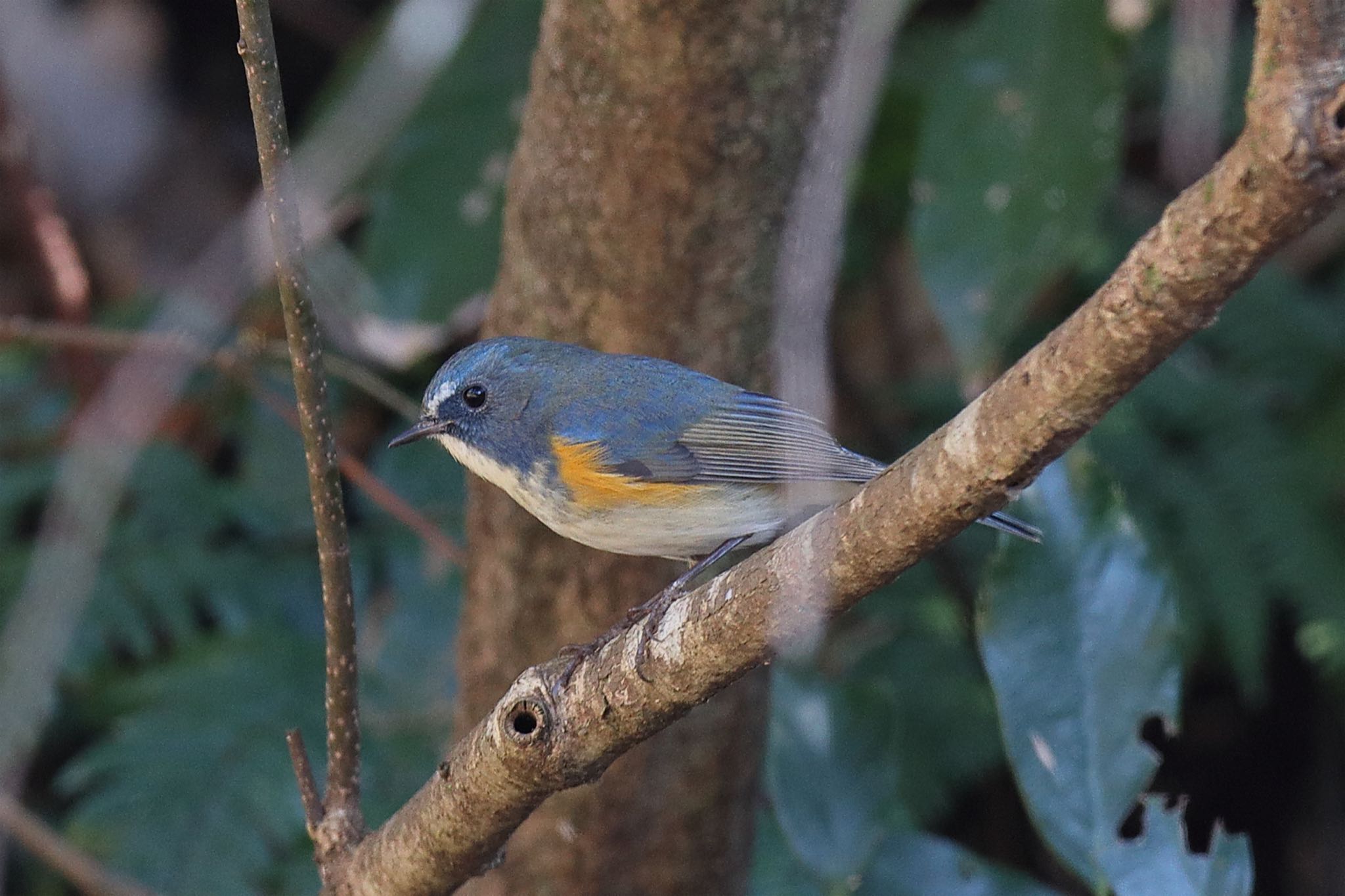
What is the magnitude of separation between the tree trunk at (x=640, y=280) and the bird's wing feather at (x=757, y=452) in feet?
0.49

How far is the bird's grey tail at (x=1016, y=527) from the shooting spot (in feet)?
8.72

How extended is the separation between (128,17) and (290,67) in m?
0.82

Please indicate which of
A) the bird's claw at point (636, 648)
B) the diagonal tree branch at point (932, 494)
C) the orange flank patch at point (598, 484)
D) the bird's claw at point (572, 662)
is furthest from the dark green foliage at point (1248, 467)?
the diagonal tree branch at point (932, 494)

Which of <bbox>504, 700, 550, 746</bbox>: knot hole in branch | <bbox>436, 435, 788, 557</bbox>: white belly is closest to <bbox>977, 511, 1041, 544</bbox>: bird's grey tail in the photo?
A: <bbox>436, 435, 788, 557</bbox>: white belly

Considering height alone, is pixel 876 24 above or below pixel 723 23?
above

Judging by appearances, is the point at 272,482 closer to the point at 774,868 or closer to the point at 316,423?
the point at 774,868

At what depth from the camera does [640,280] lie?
2.77 metres

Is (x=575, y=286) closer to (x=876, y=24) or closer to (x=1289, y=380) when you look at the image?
(x=876, y=24)

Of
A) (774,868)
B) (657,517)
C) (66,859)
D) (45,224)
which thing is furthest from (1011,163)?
(45,224)

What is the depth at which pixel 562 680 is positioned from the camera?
83.8 inches

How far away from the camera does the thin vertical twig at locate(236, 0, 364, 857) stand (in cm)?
193

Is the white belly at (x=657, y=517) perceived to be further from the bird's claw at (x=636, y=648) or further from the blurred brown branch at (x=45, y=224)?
the blurred brown branch at (x=45, y=224)

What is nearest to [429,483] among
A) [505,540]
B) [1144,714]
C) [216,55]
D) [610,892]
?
[505,540]

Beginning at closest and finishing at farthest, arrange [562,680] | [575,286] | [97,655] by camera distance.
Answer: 1. [562,680]
2. [575,286]
3. [97,655]
